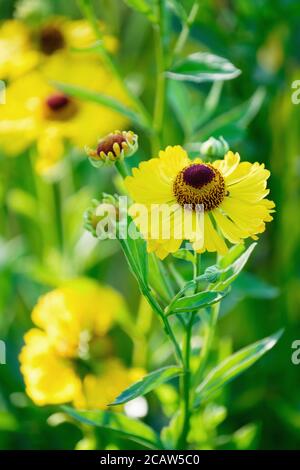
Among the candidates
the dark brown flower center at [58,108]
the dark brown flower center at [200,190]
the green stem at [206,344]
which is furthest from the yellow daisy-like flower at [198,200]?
the dark brown flower center at [58,108]

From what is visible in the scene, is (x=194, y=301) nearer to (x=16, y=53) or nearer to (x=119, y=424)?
(x=119, y=424)

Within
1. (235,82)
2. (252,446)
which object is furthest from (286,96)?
(252,446)

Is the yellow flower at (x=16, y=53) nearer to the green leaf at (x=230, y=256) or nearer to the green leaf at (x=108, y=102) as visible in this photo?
the green leaf at (x=108, y=102)

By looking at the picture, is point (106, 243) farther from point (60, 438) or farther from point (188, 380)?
point (188, 380)

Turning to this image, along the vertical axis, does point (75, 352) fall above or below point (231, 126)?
below

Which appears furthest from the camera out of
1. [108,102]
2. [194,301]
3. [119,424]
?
[108,102]

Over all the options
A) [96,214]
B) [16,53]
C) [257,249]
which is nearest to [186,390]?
[96,214]

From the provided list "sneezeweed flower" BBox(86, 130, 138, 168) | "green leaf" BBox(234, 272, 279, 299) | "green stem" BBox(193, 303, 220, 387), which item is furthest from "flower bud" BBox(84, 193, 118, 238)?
"green leaf" BBox(234, 272, 279, 299)
